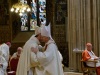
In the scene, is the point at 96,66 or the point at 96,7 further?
the point at 96,7

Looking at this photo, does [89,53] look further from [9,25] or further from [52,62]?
[9,25]

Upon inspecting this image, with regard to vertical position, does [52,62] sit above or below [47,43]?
below

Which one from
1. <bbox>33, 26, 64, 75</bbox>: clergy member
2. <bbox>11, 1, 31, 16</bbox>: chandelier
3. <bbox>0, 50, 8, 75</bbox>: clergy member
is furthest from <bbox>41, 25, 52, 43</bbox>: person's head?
<bbox>11, 1, 31, 16</bbox>: chandelier

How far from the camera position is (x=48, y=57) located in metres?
4.16

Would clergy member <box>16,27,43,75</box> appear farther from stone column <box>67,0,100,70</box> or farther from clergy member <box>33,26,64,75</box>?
stone column <box>67,0,100,70</box>

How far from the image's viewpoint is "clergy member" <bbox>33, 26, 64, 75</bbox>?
4152 mm

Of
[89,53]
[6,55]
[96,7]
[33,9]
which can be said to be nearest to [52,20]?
[33,9]

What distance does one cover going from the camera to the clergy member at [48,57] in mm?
4152

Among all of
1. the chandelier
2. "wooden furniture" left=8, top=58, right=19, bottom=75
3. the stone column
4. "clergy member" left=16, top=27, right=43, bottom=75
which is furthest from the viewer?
the chandelier

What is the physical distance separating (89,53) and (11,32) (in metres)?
8.56

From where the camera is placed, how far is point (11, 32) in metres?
17.0

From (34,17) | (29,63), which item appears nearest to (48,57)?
(29,63)

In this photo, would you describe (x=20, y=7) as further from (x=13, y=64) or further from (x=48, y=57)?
(x=48, y=57)

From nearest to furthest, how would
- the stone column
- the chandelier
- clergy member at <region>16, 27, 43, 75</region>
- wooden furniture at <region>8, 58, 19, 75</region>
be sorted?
1. clergy member at <region>16, 27, 43, 75</region>
2. wooden furniture at <region>8, 58, 19, 75</region>
3. the stone column
4. the chandelier
